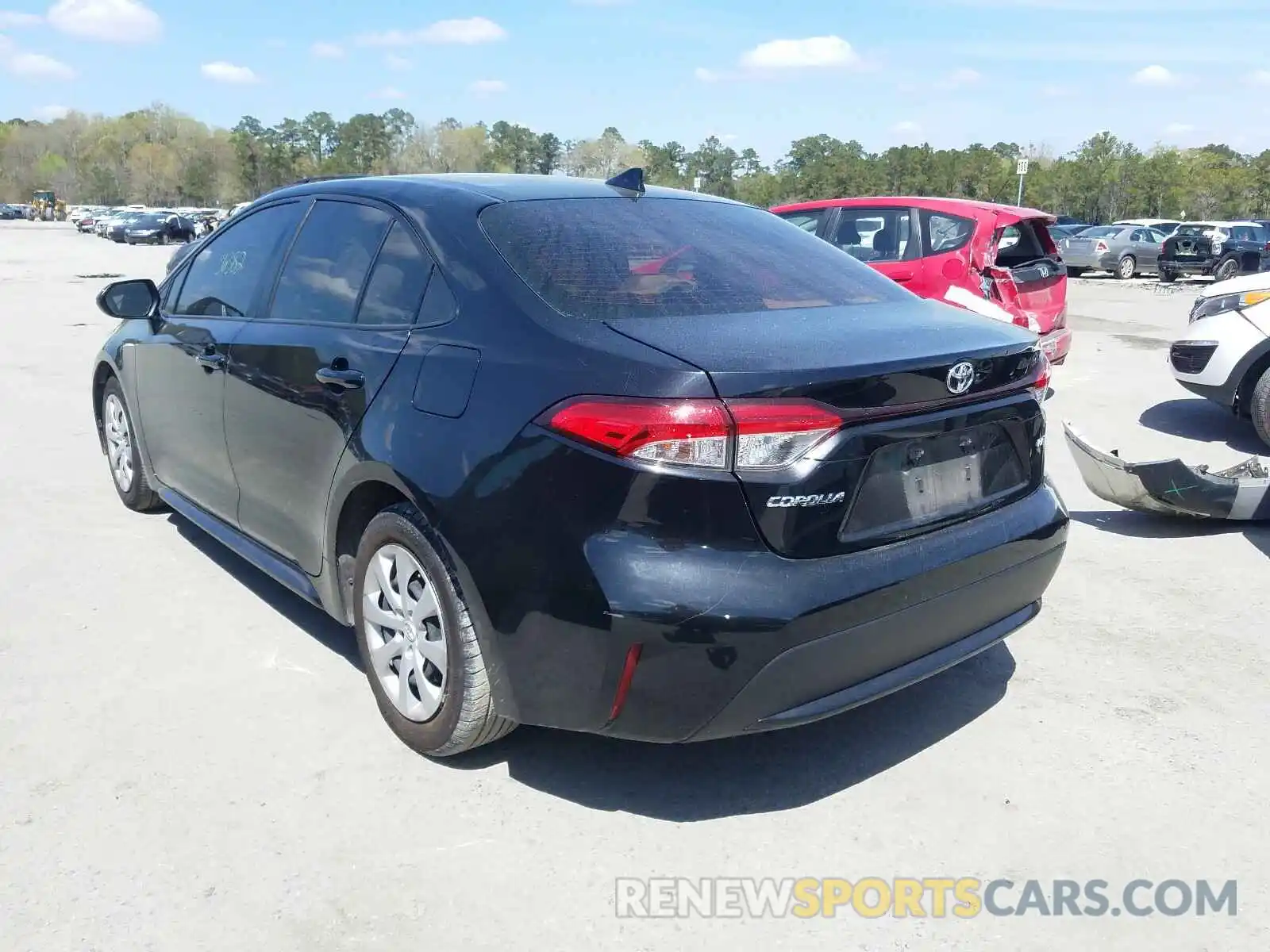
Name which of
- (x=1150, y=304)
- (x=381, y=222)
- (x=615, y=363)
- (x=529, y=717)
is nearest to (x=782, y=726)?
(x=529, y=717)

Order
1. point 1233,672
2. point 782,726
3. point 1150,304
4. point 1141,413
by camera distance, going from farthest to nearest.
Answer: point 1150,304 → point 1141,413 → point 1233,672 → point 782,726

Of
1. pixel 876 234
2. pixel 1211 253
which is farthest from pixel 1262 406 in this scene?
pixel 1211 253

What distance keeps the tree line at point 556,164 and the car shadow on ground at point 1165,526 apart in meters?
9.49

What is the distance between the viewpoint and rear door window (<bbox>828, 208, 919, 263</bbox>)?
863 cm

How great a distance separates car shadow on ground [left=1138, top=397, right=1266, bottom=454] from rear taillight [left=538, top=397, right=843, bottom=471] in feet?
18.0

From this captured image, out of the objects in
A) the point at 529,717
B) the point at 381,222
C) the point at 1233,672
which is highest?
the point at 381,222

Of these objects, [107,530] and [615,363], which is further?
[107,530]

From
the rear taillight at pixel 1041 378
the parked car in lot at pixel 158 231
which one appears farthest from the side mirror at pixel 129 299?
the parked car in lot at pixel 158 231

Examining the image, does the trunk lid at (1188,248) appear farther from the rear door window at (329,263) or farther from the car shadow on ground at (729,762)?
the rear door window at (329,263)

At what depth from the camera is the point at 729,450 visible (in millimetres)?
2422

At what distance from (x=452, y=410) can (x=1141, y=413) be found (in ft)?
24.3

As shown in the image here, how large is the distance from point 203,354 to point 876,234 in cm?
630

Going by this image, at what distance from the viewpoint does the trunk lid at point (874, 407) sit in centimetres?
247

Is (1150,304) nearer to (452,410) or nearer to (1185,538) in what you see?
(1185,538)
